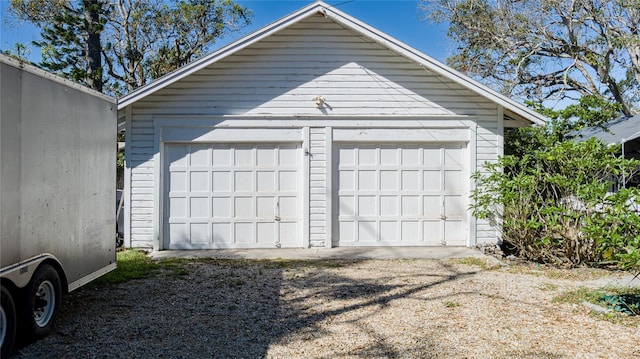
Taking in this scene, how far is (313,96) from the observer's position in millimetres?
9398

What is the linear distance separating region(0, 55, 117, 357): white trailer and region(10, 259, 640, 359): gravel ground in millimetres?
453

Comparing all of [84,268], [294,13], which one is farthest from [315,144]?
[84,268]

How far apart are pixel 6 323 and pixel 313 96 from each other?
263 inches

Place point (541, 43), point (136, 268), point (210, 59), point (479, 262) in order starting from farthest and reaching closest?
point (541, 43), point (210, 59), point (479, 262), point (136, 268)

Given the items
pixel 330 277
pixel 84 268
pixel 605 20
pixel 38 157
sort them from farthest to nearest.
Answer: pixel 605 20 < pixel 330 277 < pixel 84 268 < pixel 38 157

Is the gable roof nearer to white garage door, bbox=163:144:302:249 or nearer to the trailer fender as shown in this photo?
white garage door, bbox=163:144:302:249

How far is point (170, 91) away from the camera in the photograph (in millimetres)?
9320

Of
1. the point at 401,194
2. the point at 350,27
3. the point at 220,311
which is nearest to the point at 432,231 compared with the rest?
the point at 401,194

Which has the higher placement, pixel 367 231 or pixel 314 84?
pixel 314 84

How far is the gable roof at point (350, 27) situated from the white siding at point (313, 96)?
0.34 meters

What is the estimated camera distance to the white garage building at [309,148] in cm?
934

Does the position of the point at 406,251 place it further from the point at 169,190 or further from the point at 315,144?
the point at 169,190

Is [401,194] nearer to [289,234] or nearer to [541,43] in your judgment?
[289,234]

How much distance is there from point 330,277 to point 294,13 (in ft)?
16.2
